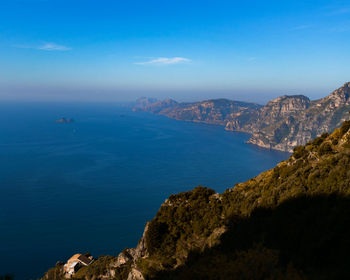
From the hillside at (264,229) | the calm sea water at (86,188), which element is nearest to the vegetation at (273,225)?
the hillside at (264,229)

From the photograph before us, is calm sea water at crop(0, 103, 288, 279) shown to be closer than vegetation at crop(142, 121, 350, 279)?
No

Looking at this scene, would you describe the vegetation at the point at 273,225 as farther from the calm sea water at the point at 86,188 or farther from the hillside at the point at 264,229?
the calm sea water at the point at 86,188

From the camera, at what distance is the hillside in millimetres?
13219

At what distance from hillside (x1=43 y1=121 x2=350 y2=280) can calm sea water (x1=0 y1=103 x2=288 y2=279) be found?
123 feet

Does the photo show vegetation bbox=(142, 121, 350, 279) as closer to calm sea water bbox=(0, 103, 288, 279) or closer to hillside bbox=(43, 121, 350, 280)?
hillside bbox=(43, 121, 350, 280)

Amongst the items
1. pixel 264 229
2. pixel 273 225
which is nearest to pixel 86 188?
pixel 264 229

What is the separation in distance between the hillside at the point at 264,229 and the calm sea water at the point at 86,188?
37.5 m

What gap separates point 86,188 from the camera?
111 m

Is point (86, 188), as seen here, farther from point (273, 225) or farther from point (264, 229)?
point (273, 225)

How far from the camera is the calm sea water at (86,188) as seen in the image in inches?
2781

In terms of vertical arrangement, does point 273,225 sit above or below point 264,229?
above

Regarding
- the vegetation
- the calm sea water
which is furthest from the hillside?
the calm sea water

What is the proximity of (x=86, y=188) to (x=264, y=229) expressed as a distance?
104491 millimetres

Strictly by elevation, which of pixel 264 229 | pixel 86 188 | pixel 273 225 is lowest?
pixel 86 188
